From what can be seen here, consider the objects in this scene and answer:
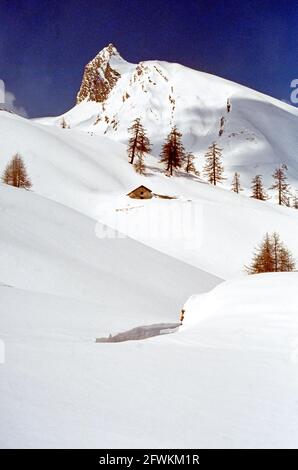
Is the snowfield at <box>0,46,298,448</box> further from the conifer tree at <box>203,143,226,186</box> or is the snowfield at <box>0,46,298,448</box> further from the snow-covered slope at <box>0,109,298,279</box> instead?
the conifer tree at <box>203,143,226,186</box>

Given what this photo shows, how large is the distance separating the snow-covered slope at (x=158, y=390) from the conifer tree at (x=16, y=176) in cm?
3476

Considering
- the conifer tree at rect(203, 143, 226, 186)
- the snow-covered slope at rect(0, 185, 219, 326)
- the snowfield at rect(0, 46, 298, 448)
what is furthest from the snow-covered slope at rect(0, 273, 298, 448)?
the conifer tree at rect(203, 143, 226, 186)

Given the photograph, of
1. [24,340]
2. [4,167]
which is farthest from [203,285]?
[4,167]

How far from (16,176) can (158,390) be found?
38.7 metres

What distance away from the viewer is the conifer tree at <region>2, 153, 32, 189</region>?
38.5 meters

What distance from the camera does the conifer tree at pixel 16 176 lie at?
38531mm

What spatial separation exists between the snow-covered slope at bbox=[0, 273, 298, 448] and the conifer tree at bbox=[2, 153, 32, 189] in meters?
34.8

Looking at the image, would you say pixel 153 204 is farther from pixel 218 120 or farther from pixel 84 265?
pixel 218 120

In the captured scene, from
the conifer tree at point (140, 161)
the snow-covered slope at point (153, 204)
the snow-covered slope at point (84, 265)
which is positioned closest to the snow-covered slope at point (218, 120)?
the conifer tree at point (140, 161)

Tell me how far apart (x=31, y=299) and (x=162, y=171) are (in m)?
44.8

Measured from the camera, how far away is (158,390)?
12.5 ft
